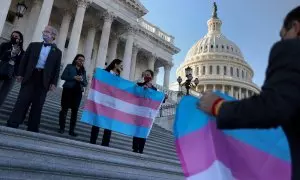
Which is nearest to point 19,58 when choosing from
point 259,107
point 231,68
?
point 259,107

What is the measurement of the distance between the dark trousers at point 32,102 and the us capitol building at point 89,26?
1432 cm

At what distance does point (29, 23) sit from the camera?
23094 mm

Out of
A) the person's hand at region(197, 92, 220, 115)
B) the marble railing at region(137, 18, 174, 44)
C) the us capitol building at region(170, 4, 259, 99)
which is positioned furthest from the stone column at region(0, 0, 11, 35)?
the us capitol building at region(170, 4, 259, 99)

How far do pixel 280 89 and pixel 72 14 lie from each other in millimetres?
25303

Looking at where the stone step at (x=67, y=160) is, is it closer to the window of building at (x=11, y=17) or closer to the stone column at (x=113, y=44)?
the window of building at (x=11, y=17)

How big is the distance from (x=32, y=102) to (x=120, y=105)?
2.02 meters

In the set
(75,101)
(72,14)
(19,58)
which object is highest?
(72,14)

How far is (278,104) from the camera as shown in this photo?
57.6 inches

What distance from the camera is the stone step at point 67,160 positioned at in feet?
12.8

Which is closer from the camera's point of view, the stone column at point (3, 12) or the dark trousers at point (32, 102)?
the dark trousers at point (32, 102)

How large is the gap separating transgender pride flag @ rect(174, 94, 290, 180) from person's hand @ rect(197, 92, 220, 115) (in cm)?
54

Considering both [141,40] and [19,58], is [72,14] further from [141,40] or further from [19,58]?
[19,58]

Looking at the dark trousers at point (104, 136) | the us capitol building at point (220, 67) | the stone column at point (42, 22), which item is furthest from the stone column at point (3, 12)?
the us capitol building at point (220, 67)

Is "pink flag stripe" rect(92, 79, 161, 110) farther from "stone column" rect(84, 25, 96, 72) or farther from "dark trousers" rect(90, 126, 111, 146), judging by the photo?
"stone column" rect(84, 25, 96, 72)
